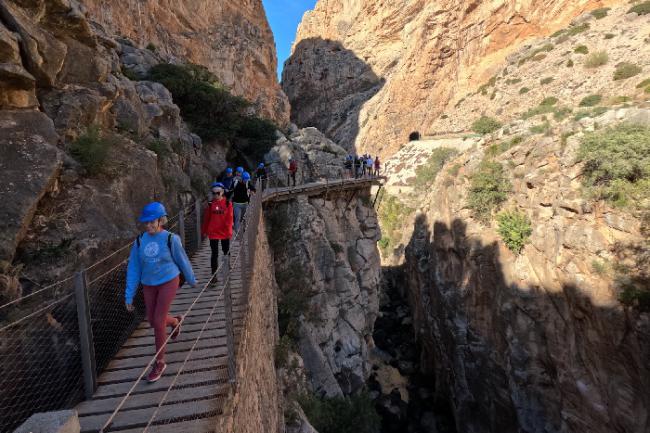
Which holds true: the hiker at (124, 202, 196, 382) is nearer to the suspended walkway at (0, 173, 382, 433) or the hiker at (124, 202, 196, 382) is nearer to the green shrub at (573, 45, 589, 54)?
the suspended walkway at (0, 173, 382, 433)

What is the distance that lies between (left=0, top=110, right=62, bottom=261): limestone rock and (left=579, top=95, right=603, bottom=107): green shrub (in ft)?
97.5

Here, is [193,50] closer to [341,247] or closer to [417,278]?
[341,247]

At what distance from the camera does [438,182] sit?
18672mm

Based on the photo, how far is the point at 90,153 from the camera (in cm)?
570

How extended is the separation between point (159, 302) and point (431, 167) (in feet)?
104

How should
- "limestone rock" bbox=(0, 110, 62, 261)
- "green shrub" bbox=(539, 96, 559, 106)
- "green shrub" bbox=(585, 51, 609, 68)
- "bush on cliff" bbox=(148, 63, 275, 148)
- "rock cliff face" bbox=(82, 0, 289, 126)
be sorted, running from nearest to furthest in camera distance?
1. "limestone rock" bbox=(0, 110, 62, 261)
2. "bush on cliff" bbox=(148, 63, 275, 148)
3. "rock cliff face" bbox=(82, 0, 289, 126)
4. "green shrub" bbox=(585, 51, 609, 68)
5. "green shrub" bbox=(539, 96, 559, 106)

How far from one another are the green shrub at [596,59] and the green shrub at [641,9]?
4.77 meters

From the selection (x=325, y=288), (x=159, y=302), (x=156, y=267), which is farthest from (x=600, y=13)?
(x=159, y=302)

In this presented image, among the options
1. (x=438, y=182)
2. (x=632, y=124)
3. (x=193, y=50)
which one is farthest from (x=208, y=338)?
(x=193, y=50)

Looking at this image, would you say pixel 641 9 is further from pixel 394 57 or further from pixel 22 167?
pixel 22 167

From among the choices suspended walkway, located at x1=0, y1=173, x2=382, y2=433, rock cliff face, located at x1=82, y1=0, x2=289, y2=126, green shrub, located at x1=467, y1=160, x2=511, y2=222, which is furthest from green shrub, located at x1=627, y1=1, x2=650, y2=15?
suspended walkway, located at x1=0, y1=173, x2=382, y2=433

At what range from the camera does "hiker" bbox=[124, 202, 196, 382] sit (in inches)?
121

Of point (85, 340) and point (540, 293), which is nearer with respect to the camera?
point (85, 340)

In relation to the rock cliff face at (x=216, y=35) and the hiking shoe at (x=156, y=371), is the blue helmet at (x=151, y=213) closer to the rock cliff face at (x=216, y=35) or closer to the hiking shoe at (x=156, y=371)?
the hiking shoe at (x=156, y=371)
